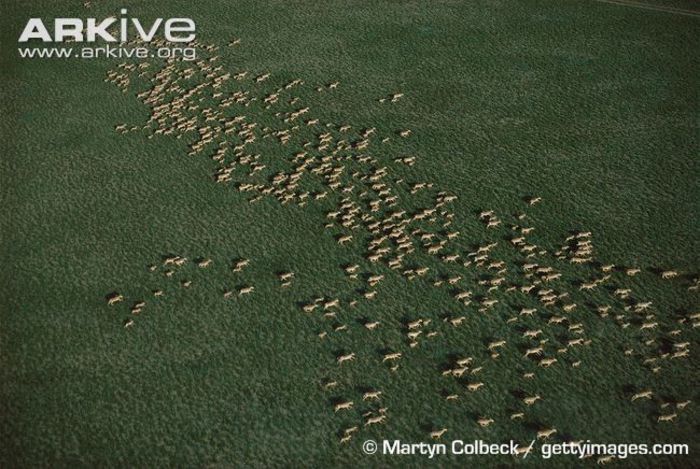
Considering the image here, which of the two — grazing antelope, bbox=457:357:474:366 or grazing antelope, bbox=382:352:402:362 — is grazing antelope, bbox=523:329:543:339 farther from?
grazing antelope, bbox=382:352:402:362

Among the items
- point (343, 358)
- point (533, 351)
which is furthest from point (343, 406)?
point (533, 351)

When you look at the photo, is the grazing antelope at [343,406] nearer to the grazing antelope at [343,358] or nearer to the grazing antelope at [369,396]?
the grazing antelope at [369,396]

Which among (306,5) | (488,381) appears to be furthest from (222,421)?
(306,5)

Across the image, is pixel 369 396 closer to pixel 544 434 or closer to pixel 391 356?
pixel 391 356

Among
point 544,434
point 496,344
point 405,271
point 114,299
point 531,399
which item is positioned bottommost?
point 544,434

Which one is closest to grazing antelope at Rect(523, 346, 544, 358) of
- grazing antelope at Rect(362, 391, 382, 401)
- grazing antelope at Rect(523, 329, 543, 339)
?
grazing antelope at Rect(523, 329, 543, 339)

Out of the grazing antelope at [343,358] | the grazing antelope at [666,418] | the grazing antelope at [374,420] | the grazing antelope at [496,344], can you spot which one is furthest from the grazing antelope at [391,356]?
the grazing antelope at [666,418]
